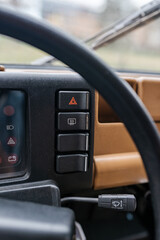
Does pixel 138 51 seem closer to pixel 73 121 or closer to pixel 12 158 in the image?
pixel 73 121

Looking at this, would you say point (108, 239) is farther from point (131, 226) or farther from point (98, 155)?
point (98, 155)

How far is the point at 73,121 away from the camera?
35.0 inches

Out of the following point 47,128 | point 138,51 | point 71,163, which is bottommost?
point 71,163

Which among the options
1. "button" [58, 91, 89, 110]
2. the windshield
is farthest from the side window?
"button" [58, 91, 89, 110]

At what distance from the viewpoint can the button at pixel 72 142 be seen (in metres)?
0.88

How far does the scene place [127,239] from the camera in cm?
130

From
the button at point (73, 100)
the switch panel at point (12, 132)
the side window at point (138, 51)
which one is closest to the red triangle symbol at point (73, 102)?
the button at point (73, 100)

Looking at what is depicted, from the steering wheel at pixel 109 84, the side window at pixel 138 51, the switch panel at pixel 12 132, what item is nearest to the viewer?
the steering wheel at pixel 109 84

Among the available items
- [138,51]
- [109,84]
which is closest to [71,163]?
[109,84]

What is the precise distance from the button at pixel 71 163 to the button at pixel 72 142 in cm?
2

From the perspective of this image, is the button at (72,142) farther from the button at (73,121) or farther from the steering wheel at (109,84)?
the steering wheel at (109,84)

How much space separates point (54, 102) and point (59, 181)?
0.24 m

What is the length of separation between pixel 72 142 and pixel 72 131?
0.03 metres

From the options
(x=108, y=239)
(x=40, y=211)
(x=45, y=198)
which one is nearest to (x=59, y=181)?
(x=45, y=198)
